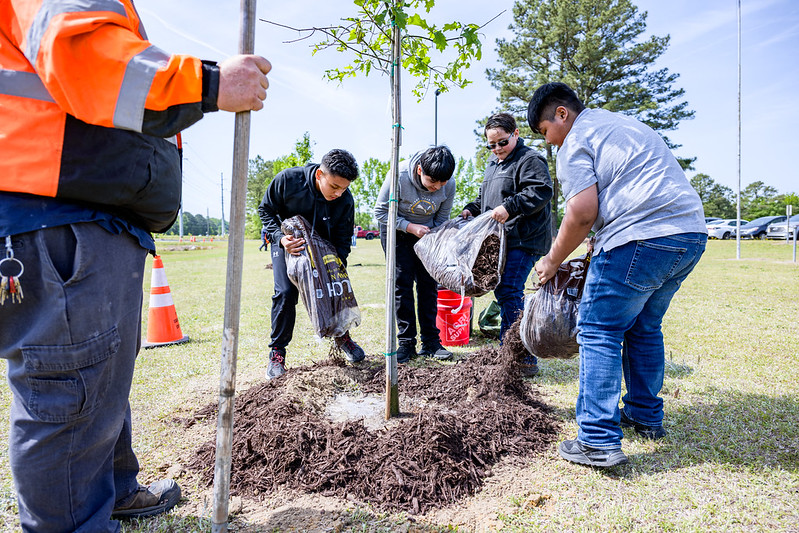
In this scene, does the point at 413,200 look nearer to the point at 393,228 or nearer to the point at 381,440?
the point at 393,228

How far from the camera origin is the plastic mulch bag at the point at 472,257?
3418mm

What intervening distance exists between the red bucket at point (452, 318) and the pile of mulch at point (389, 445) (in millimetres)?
1489

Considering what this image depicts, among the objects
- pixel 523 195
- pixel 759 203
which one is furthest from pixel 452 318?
pixel 759 203

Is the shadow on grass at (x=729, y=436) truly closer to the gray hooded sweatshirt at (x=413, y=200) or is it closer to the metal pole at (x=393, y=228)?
the metal pole at (x=393, y=228)

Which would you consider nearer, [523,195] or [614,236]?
[614,236]

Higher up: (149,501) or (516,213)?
(516,213)

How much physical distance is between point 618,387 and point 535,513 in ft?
2.57

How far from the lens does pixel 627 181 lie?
7.63 ft

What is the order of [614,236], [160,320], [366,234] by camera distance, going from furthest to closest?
1. [366,234]
2. [160,320]
3. [614,236]

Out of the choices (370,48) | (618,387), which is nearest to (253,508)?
(618,387)

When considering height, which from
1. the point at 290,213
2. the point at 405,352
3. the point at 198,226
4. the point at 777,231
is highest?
the point at 198,226

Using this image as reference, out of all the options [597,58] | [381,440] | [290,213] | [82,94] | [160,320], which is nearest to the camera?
[82,94]

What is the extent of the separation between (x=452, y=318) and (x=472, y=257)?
140 centimetres

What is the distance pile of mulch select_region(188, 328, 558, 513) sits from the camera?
2201mm
